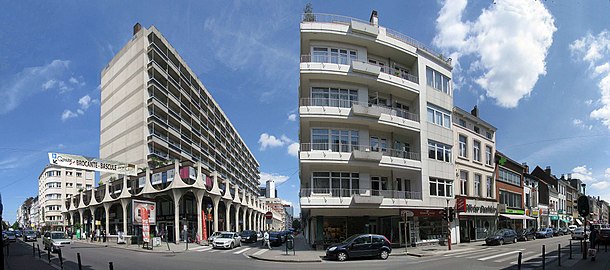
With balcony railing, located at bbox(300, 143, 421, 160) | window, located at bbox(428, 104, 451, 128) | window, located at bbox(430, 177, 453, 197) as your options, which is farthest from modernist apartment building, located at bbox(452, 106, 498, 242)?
balcony railing, located at bbox(300, 143, 421, 160)

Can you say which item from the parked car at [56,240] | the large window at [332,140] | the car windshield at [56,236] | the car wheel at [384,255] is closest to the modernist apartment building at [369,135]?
the large window at [332,140]

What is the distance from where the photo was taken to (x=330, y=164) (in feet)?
92.2

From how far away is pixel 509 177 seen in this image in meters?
48.8

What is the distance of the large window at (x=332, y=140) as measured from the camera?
28.4 m

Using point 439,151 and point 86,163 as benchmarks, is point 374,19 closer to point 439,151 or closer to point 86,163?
point 439,151

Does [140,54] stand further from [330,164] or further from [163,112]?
[330,164]

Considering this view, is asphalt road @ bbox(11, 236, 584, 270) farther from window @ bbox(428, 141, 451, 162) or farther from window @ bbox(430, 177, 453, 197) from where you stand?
window @ bbox(428, 141, 451, 162)

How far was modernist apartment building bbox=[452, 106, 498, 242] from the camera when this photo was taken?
121ft

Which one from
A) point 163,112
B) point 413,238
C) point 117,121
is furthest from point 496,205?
point 117,121

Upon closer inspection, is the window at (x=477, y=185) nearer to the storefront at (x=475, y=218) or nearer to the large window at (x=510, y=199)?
the storefront at (x=475, y=218)

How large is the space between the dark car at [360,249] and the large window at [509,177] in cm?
2849

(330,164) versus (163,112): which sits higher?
(163,112)

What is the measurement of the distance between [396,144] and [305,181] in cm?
805

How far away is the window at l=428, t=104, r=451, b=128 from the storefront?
6.71 meters
